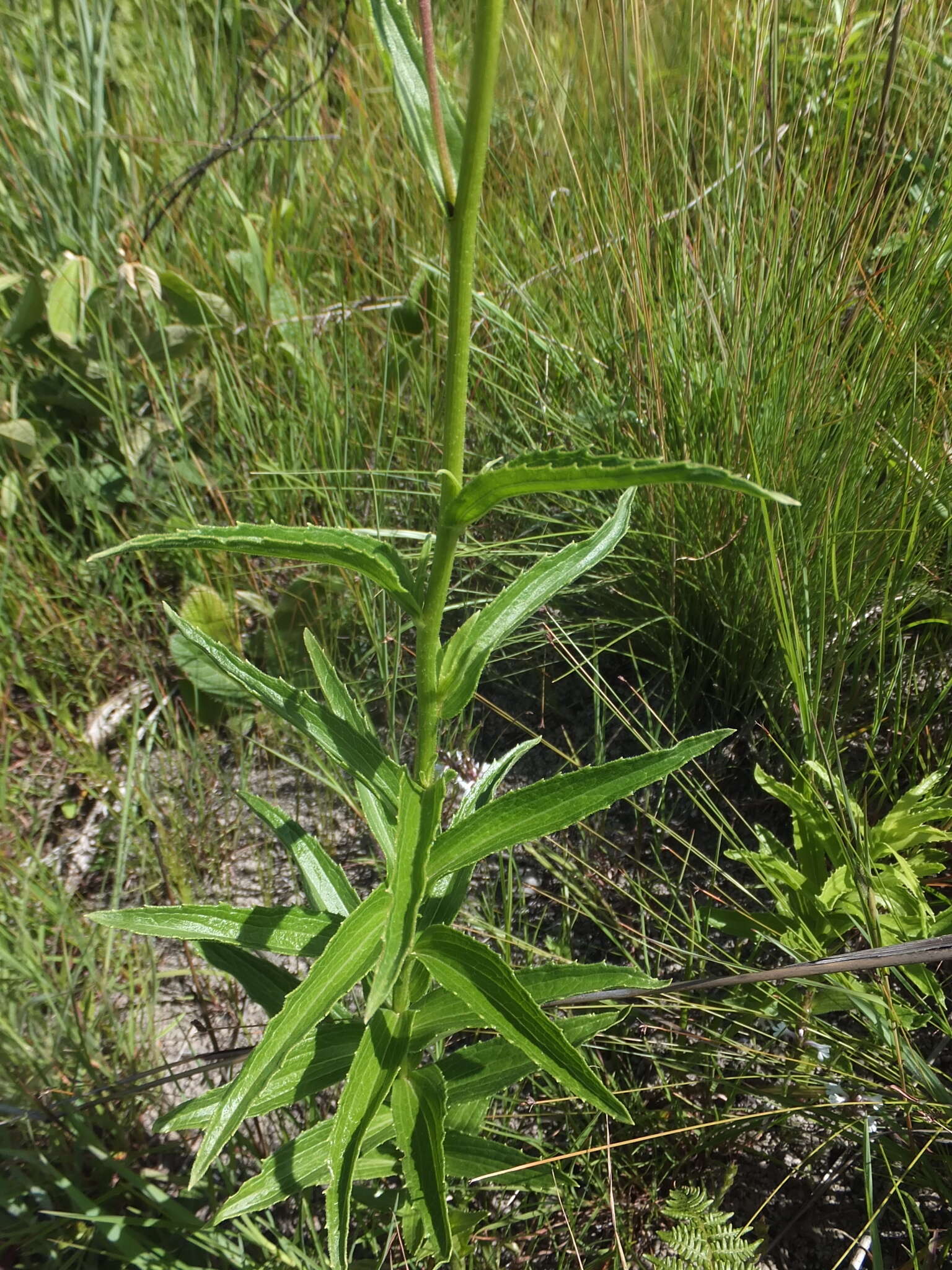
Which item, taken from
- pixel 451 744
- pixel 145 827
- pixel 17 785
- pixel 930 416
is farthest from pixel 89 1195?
pixel 930 416

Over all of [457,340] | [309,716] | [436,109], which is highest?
[436,109]

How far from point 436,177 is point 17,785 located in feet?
4.37

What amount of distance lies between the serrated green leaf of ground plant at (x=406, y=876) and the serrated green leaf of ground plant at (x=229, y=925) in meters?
0.17

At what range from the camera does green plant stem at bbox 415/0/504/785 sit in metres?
0.60

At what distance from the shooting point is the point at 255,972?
1.11 metres

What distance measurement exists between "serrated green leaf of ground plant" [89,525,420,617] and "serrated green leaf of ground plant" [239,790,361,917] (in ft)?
1.40

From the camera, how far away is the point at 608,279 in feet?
5.52

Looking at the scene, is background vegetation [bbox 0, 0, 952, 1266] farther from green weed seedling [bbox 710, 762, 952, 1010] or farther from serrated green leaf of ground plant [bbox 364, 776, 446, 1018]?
serrated green leaf of ground plant [bbox 364, 776, 446, 1018]

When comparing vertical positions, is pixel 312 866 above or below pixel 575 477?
below

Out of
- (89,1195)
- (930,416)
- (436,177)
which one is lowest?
(89,1195)

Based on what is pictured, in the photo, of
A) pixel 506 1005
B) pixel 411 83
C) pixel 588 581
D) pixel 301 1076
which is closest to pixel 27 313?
pixel 588 581

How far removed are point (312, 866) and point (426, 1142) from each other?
0.32 metres

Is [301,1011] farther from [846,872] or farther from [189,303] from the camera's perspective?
[189,303]

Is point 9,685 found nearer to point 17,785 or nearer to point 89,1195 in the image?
point 17,785
